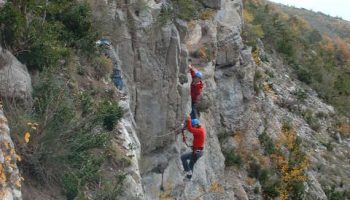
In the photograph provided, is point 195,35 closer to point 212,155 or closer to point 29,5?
point 212,155

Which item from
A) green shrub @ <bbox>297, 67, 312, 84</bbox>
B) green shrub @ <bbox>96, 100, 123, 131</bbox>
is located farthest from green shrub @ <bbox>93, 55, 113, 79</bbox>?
green shrub @ <bbox>297, 67, 312, 84</bbox>

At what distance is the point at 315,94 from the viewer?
29.1 metres

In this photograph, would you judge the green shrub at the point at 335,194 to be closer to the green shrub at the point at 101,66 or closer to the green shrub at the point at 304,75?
the green shrub at the point at 304,75

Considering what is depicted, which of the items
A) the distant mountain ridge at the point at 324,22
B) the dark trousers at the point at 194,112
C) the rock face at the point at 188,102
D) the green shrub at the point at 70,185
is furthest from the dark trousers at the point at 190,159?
the distant mountain ridge at the point at 324,22

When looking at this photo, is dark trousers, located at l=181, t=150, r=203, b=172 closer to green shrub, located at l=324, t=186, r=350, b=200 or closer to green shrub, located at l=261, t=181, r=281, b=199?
green shrub, located at l=261, t=181, r=281, b=199

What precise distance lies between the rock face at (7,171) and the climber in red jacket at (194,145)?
7041mm

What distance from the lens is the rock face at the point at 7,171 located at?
574cm

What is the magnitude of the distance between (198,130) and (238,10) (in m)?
8.90

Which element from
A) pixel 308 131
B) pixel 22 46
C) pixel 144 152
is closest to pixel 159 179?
pixel 144 152

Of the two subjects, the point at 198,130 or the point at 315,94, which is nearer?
the point at 198,130

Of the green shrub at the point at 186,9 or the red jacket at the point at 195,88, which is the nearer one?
the green shrub at the point at 186,9

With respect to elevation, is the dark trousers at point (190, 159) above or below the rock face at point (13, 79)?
below

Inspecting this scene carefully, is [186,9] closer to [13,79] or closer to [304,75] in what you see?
[13,79]

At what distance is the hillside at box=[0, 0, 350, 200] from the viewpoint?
25.1ft
